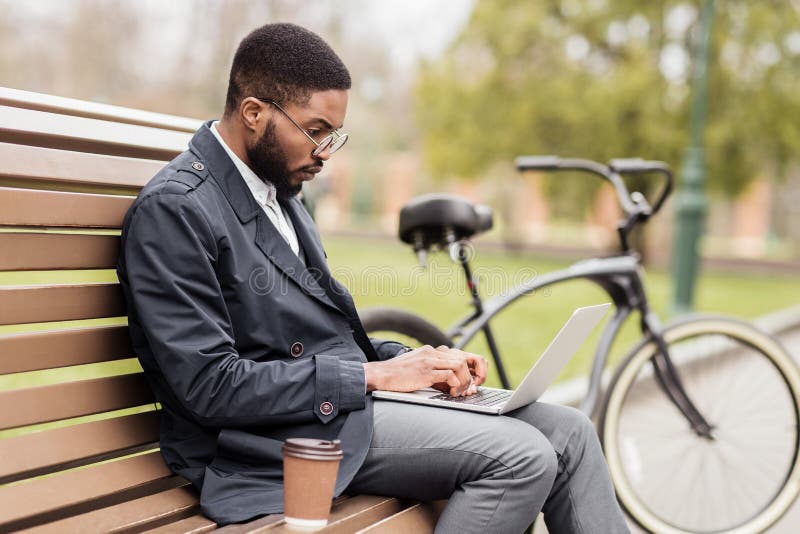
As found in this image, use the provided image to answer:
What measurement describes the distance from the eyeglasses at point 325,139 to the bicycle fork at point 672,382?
5.87ft

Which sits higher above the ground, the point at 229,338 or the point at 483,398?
the point at 229,338

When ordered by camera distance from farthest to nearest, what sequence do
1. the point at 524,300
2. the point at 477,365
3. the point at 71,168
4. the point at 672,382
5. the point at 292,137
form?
the point at 524,300 → the point at 672,382 → the point at 477,365 → the point at 292,137 → the point at 71,168

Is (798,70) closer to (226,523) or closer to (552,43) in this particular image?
(552,43)

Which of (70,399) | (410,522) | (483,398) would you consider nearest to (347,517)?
(410,522)

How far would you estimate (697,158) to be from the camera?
369 inches

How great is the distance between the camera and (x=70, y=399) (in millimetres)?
2035

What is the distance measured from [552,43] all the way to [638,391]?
17.0 m

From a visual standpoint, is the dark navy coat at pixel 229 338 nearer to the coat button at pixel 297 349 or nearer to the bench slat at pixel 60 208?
the coat button at pixel 297 349

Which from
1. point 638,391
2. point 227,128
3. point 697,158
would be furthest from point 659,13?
point 227,128

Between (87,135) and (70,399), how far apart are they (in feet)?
2.26

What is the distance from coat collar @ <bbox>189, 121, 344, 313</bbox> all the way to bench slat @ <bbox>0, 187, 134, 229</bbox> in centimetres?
24

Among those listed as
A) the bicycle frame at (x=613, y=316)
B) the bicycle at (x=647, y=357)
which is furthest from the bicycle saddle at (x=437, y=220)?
the bicycle frame at (x=613, y=316)

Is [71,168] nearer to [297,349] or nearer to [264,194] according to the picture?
[264,194]

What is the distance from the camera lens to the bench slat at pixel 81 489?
6.08ft
